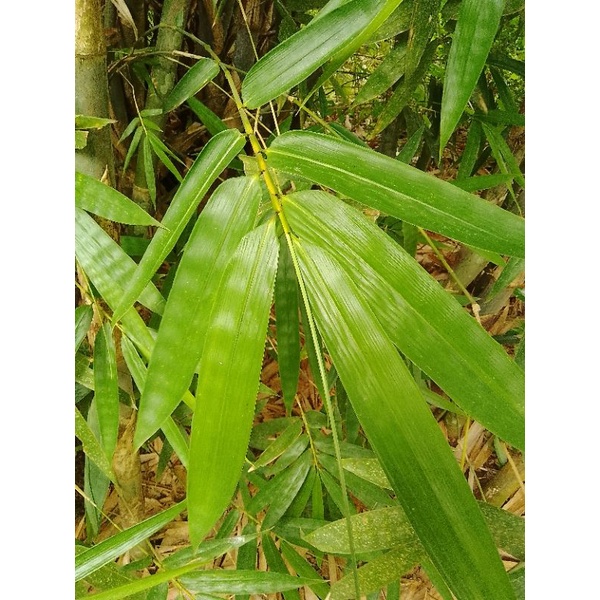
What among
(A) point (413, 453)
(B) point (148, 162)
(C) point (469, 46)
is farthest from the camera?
(B) point (148, 162)

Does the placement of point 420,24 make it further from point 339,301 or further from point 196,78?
point 339,301

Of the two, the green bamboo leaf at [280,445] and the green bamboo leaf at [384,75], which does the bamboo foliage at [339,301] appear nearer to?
the green bamboo leaf at [384,75]

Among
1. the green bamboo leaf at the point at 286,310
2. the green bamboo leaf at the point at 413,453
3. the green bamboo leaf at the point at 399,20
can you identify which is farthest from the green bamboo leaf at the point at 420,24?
the green bamboo leaf at the point at 413,453

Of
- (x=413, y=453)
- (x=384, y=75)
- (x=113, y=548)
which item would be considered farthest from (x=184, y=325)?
(x=384, y=75)

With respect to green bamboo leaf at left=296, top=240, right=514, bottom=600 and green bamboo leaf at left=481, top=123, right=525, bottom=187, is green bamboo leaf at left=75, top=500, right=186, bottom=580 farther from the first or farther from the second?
green bamboo leaf at left=481, top=123, right=525, bottom=187

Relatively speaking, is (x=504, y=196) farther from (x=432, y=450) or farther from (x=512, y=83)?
(x=432, y=450)

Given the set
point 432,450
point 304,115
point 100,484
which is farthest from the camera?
point 304,115
